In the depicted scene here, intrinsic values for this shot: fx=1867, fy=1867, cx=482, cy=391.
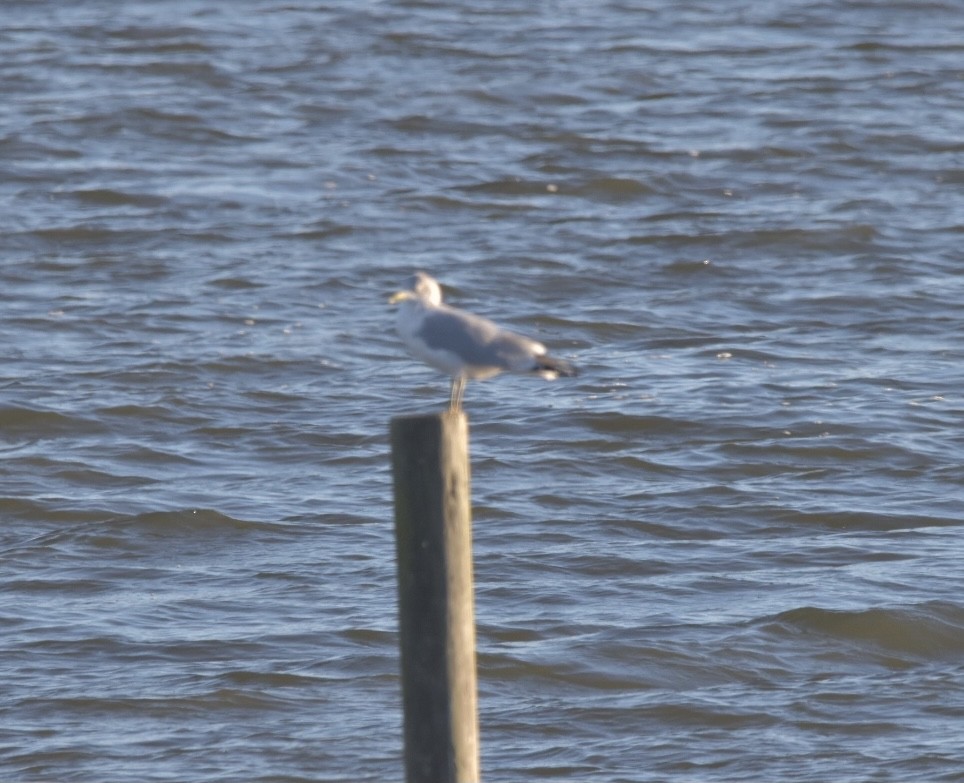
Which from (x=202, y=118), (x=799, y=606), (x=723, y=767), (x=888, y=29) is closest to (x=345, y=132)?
(x=202, y=118)

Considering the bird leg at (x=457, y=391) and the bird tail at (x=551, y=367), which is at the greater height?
the bird tail at (x=551, y=367)

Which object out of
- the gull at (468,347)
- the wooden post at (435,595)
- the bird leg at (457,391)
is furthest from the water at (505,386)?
the gull at (468,347)

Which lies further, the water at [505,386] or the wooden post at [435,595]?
the water at [505,386]

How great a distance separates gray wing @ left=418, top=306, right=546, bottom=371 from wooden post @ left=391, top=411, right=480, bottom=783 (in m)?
0.27

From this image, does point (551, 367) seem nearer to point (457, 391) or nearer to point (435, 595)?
point (457, 391)

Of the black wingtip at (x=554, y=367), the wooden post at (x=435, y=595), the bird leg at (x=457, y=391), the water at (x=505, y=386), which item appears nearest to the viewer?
the wooden post at (x=435, y=595)

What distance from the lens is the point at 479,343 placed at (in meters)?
4.71

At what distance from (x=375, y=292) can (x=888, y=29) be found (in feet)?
33.7

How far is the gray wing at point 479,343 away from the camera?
4.68 meters

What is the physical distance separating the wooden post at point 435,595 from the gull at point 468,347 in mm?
277

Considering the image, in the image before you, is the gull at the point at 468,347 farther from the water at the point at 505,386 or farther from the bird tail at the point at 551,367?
the water at the point at 505,386

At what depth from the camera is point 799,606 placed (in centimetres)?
778

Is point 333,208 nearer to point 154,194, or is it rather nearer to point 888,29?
point 154,194

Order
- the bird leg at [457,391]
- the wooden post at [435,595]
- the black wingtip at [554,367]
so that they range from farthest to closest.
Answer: the bird leg at [457,391] < the black wingtip at [554,367] < the wooden post at [435,595]
